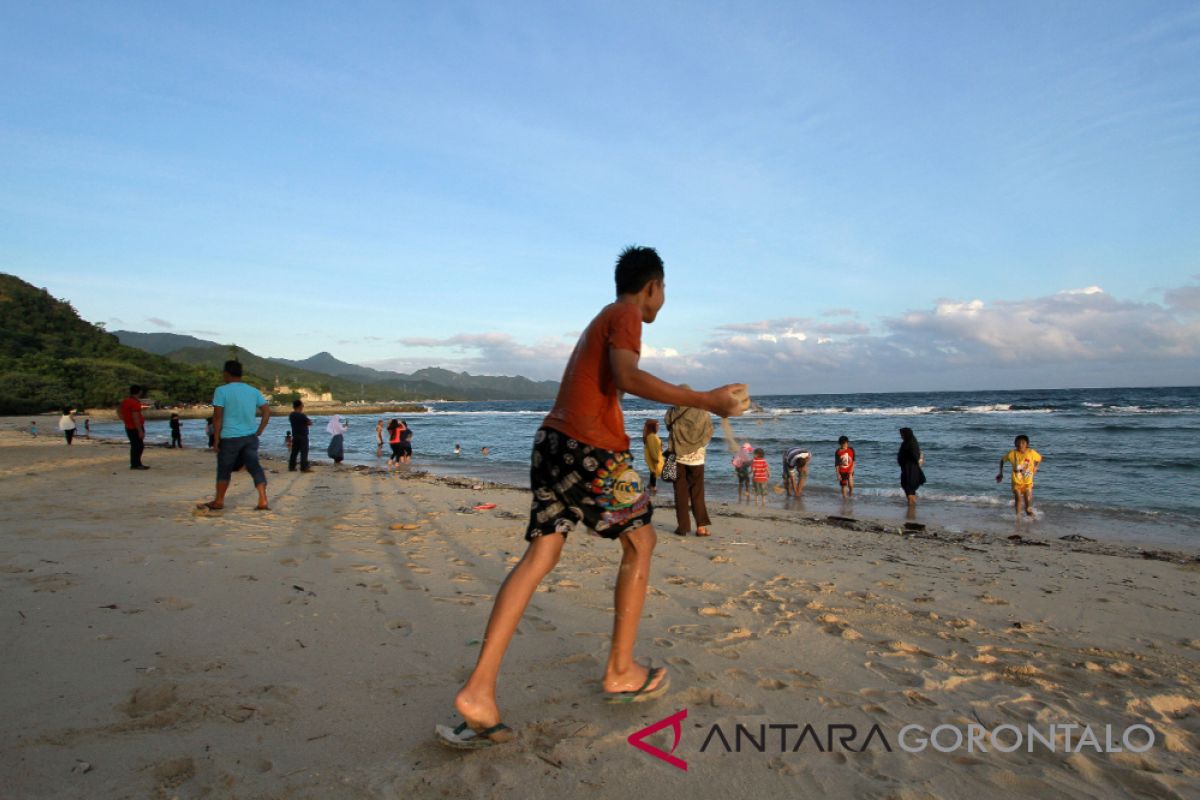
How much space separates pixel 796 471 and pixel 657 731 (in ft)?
38.2

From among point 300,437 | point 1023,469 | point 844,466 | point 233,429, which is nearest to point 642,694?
point 233,429

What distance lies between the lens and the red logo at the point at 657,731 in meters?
2.16

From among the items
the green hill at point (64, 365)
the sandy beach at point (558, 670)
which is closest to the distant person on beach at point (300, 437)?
the sandy beach at point (558, 670)

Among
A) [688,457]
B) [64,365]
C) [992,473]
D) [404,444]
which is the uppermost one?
[64,365]

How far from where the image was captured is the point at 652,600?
426 centimetres

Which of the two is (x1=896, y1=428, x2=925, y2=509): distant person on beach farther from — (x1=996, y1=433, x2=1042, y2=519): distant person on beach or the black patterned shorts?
the black patterned shorts

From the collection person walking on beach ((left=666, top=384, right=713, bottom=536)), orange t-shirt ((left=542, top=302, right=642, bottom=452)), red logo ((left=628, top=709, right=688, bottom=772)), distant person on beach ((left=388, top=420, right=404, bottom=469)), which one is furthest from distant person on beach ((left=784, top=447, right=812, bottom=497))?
orange t-shirt ((left=542, top=302, right=642, bottom=452))

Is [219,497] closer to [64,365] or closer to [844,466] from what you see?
[844,466]

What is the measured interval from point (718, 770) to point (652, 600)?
2.15 meters

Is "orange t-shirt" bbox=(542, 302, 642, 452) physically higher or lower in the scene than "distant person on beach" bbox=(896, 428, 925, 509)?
higher

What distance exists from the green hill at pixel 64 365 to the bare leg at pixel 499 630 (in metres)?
72.3

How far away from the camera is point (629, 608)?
266cm

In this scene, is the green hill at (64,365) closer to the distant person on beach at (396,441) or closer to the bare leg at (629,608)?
the distant person on beach at (396,441)

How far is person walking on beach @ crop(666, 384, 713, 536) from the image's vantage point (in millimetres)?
7484
